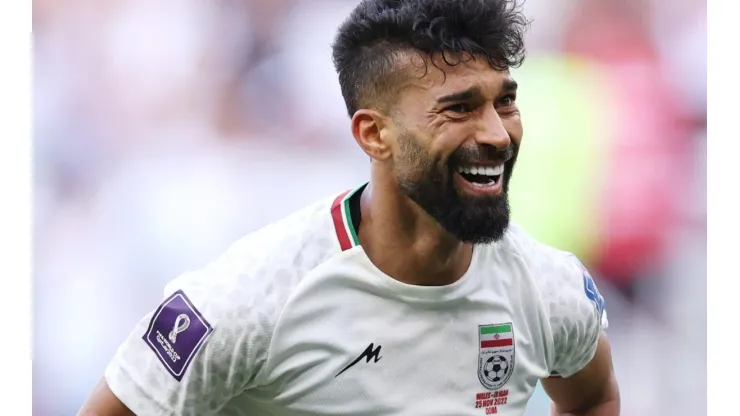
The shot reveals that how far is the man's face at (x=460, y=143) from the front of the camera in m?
1.34

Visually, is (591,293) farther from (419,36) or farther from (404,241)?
(419,36)

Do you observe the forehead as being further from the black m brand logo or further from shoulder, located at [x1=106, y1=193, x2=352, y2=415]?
the black m brand logo

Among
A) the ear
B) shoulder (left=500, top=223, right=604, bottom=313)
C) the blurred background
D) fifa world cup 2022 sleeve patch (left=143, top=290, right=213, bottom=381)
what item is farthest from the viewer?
the blurred background

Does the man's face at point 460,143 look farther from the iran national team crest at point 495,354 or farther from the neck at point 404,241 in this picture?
the iran national team crest at point 495,354

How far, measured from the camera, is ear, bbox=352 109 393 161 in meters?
1.42

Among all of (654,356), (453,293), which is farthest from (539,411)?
(453,293)

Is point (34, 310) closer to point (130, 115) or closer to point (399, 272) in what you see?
point (130, 115)

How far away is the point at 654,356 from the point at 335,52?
4.77 feet

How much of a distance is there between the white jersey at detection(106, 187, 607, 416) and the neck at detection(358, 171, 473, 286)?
0.03 m

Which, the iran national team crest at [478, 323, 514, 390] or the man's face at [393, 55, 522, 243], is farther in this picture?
the iran national team crest at [478, 323, 514, 390]

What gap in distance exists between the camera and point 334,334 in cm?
138

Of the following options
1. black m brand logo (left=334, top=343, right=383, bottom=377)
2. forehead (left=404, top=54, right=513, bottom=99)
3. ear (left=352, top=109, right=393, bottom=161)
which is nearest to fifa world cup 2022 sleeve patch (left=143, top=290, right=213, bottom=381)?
Answer: black m brand logo (left=334, top=343, right=383, bottom=377)

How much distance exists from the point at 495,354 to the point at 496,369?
0.03m

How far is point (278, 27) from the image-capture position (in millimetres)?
2188
